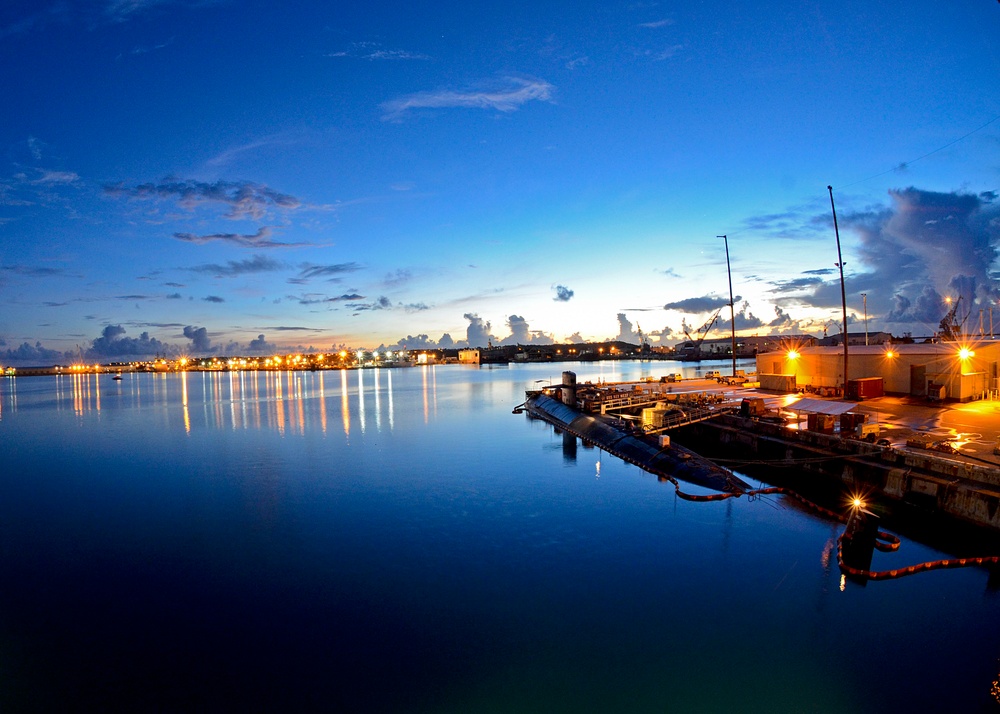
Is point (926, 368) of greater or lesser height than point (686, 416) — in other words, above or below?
above

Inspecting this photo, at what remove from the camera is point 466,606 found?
607 inches

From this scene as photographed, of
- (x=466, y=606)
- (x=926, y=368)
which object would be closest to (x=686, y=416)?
(x=926, y=368)

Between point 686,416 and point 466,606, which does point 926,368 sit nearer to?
point 686,416

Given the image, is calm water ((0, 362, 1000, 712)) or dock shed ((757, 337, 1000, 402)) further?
dock shed ((757, 337, 1000, 402))

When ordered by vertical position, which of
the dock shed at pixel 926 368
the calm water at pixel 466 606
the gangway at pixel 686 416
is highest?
the dock shed at pixel 926 368

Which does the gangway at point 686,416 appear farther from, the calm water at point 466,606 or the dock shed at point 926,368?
the dock shed at point 926,368

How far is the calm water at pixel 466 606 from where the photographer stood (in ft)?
38.8

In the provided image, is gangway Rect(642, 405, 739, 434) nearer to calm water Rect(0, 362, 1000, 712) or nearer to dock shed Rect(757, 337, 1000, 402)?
calm water Rect(0, 362, 1000, 712)

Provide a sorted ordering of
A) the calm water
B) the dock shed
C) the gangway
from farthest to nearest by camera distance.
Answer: the gangway < the dock shed < the calm water

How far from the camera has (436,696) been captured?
11.7 metres

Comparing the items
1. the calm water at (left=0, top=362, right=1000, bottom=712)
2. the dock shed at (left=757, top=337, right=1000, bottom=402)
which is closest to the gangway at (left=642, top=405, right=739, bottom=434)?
the calm water at (left=0, top=362, right=1000, bottom=712)

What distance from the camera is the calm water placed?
38.8 ft

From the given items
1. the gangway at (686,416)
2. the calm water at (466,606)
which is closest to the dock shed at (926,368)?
the gangway at (686,416)

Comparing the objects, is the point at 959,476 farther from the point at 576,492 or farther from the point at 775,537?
the point at 576,492
